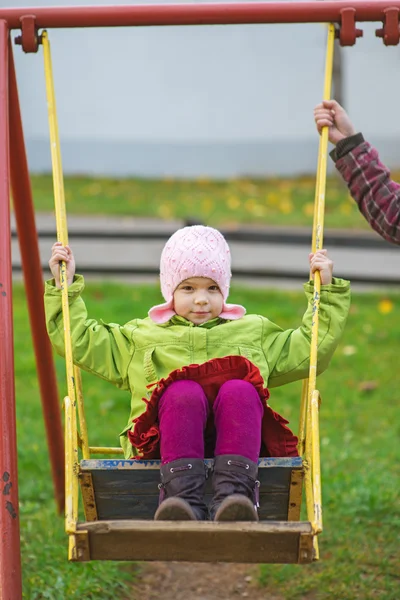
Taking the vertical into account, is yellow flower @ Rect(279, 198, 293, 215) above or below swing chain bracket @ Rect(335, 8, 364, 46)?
above

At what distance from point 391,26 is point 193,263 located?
1246 mm

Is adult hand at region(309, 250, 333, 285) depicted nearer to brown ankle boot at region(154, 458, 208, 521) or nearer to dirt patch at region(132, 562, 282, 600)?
brown ankle boot at region(154, 458, 208, 521)

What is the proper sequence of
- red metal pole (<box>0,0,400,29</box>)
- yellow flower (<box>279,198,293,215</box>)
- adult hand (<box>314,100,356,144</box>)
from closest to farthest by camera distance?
red metal pole (<box>0,0,400,29</box>), adult hand (<box>314,100,356,144</box>), yellow flower (<box>279,198,293,215</box>)

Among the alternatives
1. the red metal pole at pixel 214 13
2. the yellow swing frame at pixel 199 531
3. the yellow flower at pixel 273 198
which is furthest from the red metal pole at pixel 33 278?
the yellow flower at pixel 273 198

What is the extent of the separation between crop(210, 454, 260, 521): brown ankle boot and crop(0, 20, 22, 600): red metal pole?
0.69m

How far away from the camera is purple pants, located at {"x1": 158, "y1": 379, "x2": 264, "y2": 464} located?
2.79m

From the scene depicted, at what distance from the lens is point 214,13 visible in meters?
3.45

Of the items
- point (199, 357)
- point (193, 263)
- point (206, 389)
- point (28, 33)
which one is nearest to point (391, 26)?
point (193, 263)

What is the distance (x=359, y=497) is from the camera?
14.9 ft

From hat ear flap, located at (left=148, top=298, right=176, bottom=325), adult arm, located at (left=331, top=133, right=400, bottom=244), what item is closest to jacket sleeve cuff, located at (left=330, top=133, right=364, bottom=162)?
adult arm, located at (left=331, top=133, right=400, bottom=244)

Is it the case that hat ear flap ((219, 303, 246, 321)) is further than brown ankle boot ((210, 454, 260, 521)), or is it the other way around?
hat ear flap ((219, 303, 246, 321))

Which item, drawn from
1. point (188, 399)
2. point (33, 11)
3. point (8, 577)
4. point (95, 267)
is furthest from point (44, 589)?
point (95, 267)

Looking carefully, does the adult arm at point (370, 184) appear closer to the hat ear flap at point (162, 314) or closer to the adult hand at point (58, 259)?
the hat ear flap at point (162, 314)

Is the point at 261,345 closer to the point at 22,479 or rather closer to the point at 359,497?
the point at 359,497
